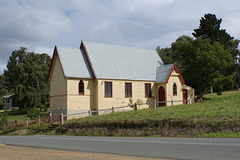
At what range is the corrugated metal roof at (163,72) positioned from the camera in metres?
35.7

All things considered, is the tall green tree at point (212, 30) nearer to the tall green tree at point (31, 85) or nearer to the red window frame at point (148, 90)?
the red window frame at point (148, 90)

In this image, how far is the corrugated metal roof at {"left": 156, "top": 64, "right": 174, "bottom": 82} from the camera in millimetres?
35662

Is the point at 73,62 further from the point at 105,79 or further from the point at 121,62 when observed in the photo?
the point at 121,62

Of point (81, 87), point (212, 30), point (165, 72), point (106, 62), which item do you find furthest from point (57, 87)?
point (212, 30)

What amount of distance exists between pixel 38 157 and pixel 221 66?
31.3m

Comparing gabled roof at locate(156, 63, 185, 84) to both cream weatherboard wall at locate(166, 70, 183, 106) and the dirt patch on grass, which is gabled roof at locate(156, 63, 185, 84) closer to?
cream weatherboard wall at locate(166, 70, 183, 106)

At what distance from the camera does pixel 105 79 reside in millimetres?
32781

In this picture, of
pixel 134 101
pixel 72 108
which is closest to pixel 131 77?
pixel 134 101

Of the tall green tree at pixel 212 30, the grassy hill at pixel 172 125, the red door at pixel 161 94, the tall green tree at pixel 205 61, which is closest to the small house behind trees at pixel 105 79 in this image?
the red door at pixel 161 94

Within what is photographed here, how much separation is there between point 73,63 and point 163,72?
39.8ft

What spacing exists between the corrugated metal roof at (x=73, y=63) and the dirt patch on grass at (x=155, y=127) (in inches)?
340

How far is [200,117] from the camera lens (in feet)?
58.2

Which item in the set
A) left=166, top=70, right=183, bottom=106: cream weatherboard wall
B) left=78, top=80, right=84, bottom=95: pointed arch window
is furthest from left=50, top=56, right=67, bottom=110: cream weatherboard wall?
left=166, top=70, right=183, bottom=106: cream weatherboard wall

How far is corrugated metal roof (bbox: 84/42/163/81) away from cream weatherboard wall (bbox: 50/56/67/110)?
405cm
